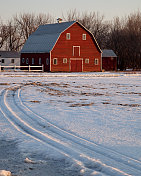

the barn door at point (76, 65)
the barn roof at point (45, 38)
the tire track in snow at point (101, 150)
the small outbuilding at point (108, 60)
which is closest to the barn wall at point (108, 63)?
the small outbuilding at point (108, 60)

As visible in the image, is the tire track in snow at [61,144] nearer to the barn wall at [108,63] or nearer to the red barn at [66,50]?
the red barn at [66,50]

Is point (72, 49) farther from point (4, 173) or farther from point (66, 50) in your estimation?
point (4, 173)

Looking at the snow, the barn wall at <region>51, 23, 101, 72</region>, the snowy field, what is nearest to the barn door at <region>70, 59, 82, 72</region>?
the barn wall at <region>51, 23, 101, 72</region>

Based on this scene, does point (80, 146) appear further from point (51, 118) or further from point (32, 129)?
point (51, 118)

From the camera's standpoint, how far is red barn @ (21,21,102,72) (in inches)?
2224

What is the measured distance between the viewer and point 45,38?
5966 centimetres

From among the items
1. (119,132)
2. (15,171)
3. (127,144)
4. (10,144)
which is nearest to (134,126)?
(119,132)

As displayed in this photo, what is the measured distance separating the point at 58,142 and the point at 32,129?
1591mm

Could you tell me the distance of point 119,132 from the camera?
339 inches

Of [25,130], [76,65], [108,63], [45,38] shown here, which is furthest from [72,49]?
[25,130]

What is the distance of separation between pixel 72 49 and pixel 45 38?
5152 millimetres

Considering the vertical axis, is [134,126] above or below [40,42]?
below

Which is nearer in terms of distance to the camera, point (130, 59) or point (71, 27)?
point (71, 27)

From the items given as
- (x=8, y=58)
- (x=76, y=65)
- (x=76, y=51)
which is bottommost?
(x=76, y=65)
